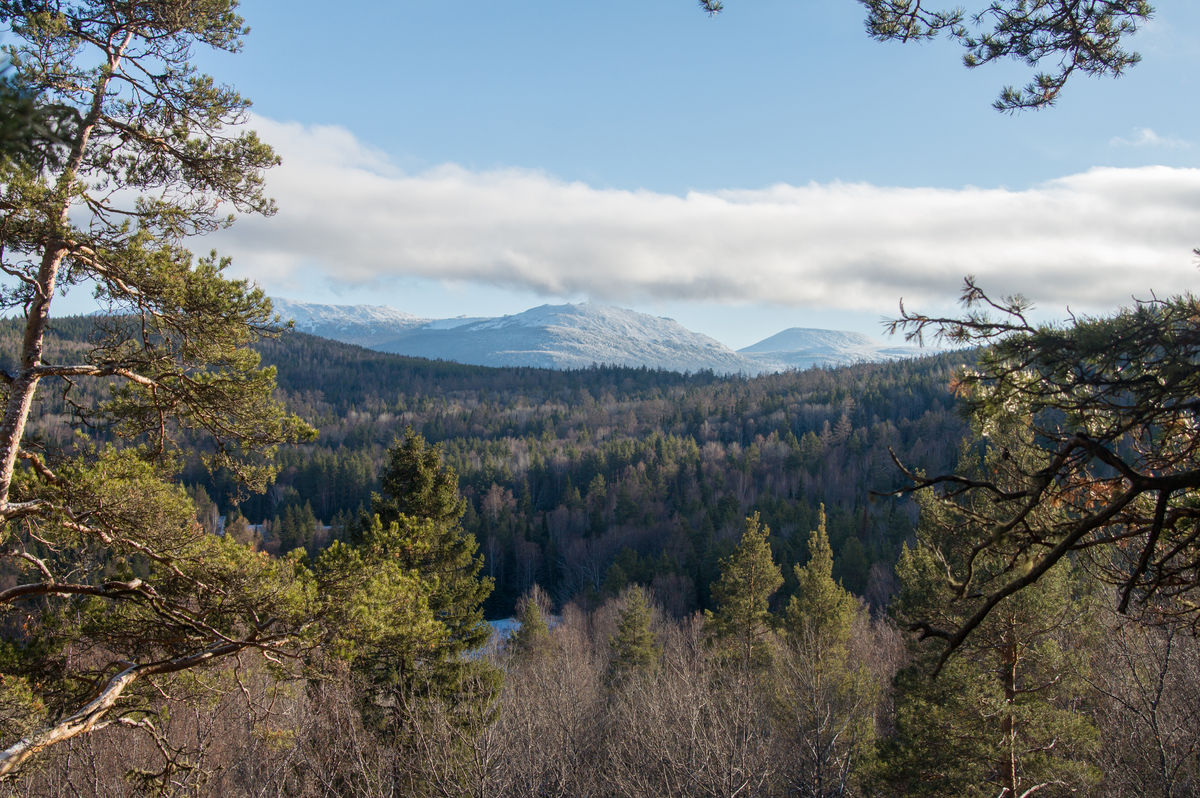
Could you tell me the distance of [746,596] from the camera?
73.6 feet

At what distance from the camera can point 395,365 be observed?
184m

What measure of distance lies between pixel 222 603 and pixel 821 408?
109963mm

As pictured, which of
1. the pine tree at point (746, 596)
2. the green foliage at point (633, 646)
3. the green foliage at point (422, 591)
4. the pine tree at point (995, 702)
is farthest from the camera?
the green foliage at point (633, 646)

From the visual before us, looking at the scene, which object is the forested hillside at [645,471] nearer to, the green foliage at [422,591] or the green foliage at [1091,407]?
the green foliage at [422,591]

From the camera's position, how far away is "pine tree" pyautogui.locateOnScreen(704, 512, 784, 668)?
22297mm

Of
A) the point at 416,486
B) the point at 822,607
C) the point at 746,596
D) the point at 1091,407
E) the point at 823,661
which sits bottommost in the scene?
the point at 823,661

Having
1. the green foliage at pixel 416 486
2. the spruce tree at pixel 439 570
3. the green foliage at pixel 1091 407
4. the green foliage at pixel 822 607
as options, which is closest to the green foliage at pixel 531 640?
the green foliage at pixel 822 607

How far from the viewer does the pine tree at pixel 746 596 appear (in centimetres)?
2230

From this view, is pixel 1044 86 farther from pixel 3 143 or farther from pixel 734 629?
pixel 734 629

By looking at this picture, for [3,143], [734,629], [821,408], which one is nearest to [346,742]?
[3,143]

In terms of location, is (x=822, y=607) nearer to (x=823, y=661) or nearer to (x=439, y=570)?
(x=823, y=661)

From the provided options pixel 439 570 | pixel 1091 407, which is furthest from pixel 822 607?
pixel 1091 407

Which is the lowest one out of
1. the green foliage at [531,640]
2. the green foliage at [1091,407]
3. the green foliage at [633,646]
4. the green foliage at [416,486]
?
the green foliage at [531,640]

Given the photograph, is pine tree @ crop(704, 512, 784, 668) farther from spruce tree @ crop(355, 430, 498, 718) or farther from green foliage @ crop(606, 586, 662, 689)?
spruce tree @ crop(355, 430, 498, 718)
